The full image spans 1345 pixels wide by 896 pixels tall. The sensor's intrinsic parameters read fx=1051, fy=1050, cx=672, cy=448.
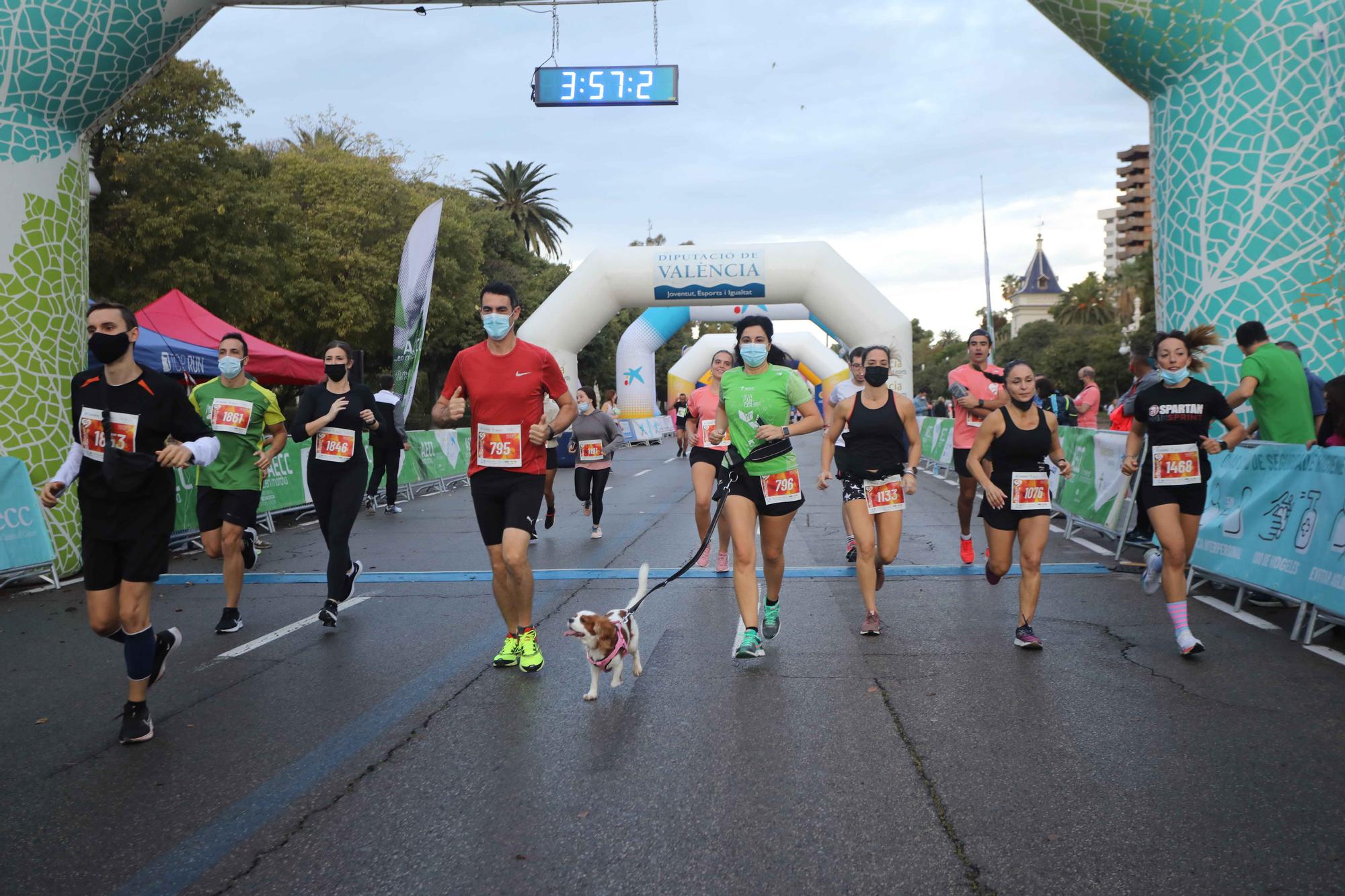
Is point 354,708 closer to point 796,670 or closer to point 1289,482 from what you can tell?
point 796,670

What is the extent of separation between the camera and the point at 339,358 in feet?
23.7

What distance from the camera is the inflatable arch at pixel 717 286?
2672 cm

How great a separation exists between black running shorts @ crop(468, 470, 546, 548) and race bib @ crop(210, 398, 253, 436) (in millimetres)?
2386

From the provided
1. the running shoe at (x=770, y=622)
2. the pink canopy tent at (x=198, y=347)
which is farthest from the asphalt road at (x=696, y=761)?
the pink canopy tent at (x=198, y=347)

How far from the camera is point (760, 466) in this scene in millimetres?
5977

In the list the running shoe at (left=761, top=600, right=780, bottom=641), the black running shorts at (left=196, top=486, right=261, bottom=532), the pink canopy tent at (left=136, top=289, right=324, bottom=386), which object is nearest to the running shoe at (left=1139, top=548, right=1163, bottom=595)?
the running shoe at (left=761, top=600, right=780, bottom=641)

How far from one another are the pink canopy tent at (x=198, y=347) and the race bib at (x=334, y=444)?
8.26m

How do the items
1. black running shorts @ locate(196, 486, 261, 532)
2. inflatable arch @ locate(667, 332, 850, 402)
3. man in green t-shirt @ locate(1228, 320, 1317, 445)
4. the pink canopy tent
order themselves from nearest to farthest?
black running shorts @ locate(196, 486, 261, 532), man in green t-shirt @ locate(1228, 320, 1317, 445), the pink canopy tent, inflatable arch @ locate(667, 332, 850, 402)

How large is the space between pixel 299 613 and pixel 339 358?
189 centimetres

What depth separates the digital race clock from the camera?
1351 cm

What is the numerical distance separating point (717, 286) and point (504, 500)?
72.4ft

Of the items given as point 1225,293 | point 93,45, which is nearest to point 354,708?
point 93,45

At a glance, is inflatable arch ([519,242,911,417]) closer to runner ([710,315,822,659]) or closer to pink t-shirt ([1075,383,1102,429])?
pink t-shirt ([1075,383,1102,429])

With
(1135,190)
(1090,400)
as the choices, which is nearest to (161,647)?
(1090,400)
